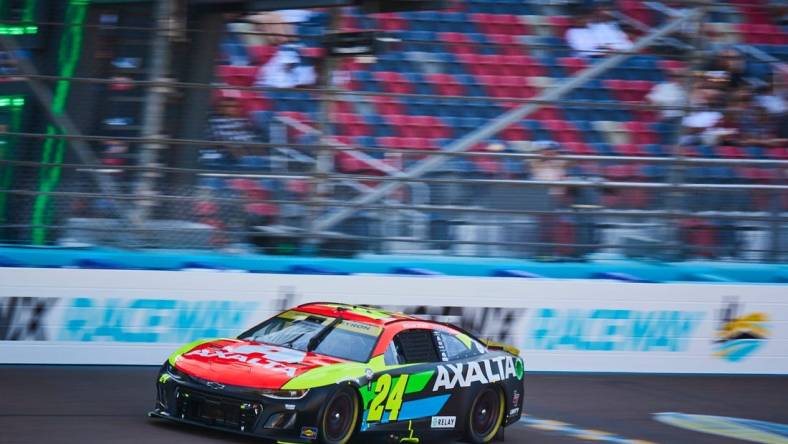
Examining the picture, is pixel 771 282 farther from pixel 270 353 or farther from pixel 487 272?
pixel 270 353

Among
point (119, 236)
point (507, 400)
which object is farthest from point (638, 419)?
point (119, 236)

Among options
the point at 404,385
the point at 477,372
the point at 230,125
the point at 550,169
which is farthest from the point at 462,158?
the point at 404,385

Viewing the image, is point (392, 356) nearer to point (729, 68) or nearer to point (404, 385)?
point (404, 385)

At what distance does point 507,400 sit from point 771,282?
547 cm

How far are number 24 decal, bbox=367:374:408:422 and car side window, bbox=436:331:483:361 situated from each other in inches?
26.5

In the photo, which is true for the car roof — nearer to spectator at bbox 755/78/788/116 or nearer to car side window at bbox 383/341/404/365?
car side window at bbox 383/341/404/365

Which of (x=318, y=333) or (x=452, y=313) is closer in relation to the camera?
(x=318, y=333)

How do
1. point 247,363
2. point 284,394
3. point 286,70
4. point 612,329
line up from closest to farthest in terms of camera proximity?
1. point 284,394
2. point 247,363
3. point 286,70
4. point 612,329

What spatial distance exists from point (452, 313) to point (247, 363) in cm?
498

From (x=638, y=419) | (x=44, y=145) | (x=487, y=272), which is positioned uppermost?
(x=44, y=145)

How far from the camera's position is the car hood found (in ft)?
24.9

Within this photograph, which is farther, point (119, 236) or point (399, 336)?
point (119, 236)

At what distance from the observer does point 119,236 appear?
11.6m

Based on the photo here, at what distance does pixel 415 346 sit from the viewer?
862 centimetres
